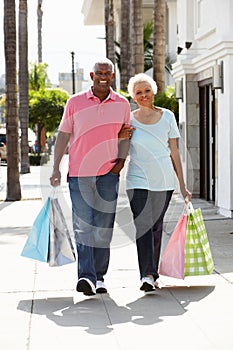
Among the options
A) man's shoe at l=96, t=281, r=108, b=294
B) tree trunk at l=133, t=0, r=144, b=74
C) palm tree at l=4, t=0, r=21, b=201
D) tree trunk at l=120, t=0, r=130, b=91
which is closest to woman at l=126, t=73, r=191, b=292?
man's shoe at l=96, t=281, r=108, b=294

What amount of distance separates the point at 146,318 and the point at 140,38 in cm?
1630

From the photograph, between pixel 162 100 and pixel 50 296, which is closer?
pixel 50 296

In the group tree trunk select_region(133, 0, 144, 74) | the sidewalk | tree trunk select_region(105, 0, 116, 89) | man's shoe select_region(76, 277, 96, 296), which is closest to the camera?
the sidewalk

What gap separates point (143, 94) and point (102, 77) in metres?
0.38

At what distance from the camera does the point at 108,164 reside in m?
6.59

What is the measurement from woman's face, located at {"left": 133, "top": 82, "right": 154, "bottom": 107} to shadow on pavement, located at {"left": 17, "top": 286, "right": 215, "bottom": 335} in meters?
1.59

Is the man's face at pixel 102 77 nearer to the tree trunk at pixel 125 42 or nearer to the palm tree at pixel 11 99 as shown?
the palm tree at pixel 11 99

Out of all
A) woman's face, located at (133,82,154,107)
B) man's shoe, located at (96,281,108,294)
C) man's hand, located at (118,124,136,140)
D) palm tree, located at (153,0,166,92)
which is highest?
palm tree, located at (153,0,166,92)

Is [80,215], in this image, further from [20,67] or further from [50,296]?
[20,67]

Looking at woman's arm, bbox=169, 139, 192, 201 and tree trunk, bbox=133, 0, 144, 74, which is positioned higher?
tree trunk, bbox=133, 0, 144, 74

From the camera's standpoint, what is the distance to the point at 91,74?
657cm

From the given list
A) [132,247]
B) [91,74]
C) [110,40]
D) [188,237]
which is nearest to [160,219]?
[188,237]

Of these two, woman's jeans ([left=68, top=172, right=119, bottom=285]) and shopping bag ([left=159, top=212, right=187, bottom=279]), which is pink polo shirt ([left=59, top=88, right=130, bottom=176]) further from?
shopping bag ([left=159, top=212, right=187, bottom=279])

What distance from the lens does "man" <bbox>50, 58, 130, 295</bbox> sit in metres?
6.50
